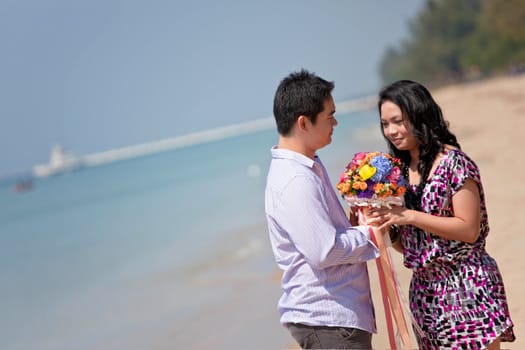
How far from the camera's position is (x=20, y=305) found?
1184 cm

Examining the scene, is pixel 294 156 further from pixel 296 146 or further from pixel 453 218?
pixel 453 218

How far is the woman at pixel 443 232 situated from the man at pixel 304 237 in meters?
0.32

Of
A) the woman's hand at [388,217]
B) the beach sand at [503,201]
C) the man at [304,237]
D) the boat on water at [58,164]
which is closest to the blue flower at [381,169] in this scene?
the woman's hand at [388,217]

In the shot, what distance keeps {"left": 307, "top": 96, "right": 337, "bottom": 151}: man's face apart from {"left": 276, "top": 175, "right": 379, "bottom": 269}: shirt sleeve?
179mm

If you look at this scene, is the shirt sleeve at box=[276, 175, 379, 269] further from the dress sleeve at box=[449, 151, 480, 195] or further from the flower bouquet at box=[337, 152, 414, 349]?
the dress sleeve at box=[449, 151, 480, 195]

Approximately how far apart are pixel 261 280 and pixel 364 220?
18.7 feet

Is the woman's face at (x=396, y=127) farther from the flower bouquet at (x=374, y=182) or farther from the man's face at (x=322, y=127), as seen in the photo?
the man's face at (x=322, y=127)

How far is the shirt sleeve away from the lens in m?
2.50

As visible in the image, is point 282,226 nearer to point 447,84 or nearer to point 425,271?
point 425,271

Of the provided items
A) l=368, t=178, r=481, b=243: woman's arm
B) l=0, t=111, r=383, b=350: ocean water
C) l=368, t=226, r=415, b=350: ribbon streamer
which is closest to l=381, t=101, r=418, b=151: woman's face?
l=368, t=178, r=481, b=243: woman's arm

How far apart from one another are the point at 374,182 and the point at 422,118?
1.26 ft

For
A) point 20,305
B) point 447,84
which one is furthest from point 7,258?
point 447,84

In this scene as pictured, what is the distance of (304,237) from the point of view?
2518 mm

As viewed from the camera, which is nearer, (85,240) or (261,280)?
(261,280)
